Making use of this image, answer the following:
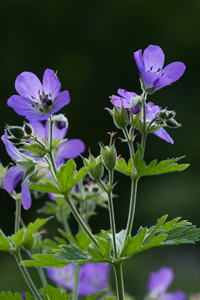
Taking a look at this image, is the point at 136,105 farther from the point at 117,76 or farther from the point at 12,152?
the point at 117,76

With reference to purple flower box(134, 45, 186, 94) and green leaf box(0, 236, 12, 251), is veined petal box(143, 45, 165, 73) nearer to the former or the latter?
purple flower box(134, 45, 186, 94)

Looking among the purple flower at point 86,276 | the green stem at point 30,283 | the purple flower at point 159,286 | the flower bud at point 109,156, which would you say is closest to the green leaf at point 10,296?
the green stem at point 30,283

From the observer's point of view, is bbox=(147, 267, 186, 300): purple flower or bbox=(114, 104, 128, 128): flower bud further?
bbox=(147, 267, 186, 300): purple flower

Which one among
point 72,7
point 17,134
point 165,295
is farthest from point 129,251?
point 72,7

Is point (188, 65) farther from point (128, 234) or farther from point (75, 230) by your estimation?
point (128, 234)

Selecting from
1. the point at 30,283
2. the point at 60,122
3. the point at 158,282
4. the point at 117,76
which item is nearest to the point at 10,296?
the point at 30,283

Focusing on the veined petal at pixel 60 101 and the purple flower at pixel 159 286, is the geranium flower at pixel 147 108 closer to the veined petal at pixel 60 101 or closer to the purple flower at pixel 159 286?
the veined petal at pixel 60 101

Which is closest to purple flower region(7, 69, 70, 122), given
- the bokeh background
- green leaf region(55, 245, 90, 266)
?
green leaf region(55, 245, 90, 266)
